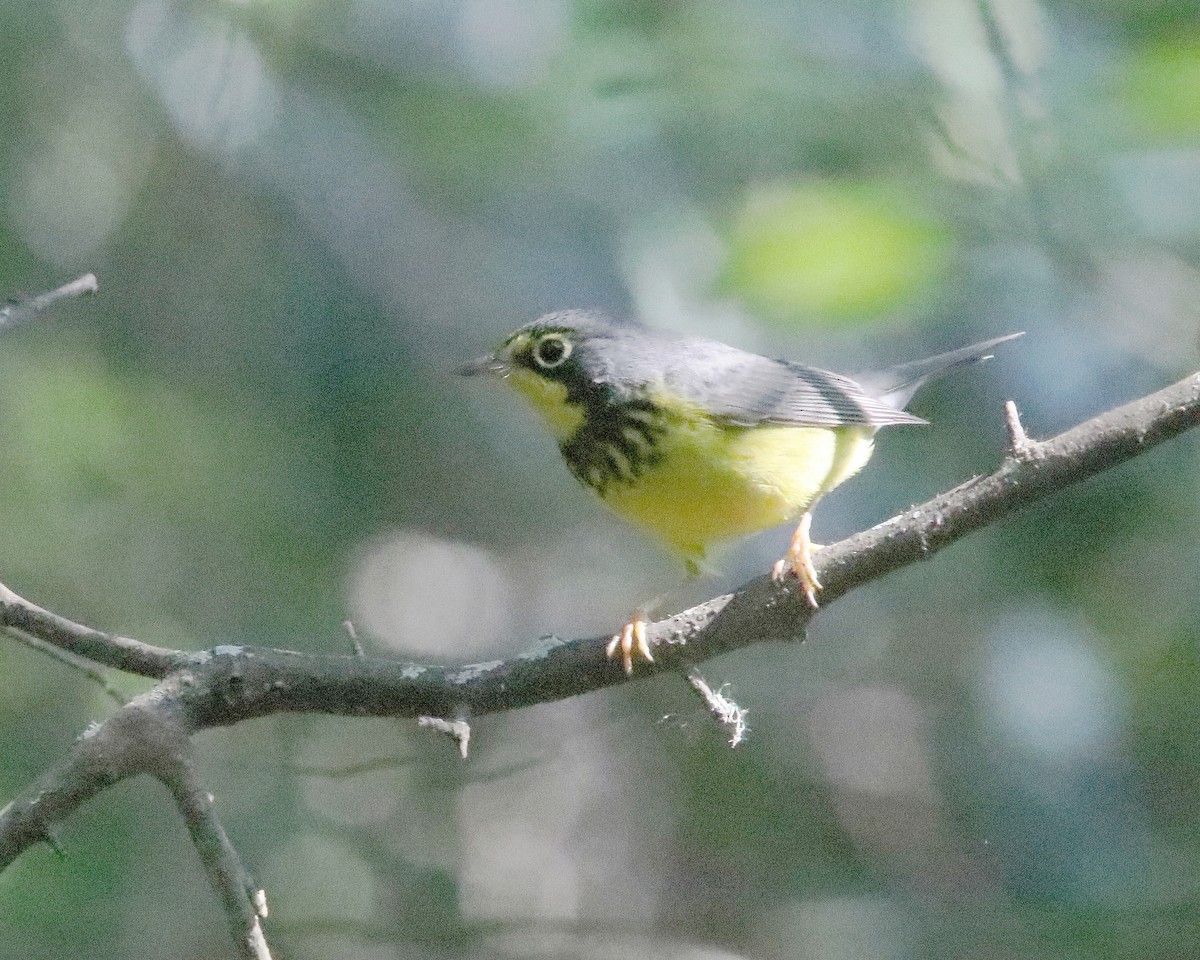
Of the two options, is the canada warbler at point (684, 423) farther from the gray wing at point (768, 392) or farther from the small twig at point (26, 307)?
the small twig at point (26, 307)

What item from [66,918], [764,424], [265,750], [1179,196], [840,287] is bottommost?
[265,750]

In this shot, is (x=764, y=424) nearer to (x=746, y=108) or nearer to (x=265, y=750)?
(x=746, y=108)

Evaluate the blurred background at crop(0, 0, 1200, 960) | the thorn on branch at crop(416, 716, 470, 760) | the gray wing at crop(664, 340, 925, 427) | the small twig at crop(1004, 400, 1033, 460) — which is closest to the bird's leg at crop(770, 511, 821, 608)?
the small twig at crop(1004, 400, 1033, 460)

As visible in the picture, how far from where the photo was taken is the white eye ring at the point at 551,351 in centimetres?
467

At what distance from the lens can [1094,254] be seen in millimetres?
4582

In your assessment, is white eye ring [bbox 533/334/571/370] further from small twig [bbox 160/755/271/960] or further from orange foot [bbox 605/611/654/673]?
small twig [bbox 160/755/271/960]

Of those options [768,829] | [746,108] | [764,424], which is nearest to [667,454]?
[764,424]

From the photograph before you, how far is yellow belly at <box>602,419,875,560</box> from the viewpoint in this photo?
4.30 metres

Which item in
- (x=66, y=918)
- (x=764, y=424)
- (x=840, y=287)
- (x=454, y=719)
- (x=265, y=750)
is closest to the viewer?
(x=454, y=719)

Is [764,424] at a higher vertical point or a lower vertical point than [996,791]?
higher

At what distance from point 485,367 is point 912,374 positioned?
1672 mm

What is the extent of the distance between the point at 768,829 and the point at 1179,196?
387 centimetres

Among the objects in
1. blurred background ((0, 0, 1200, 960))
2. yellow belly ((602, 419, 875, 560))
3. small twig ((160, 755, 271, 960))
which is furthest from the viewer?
blurred background ((0, 0, 1200, 960))

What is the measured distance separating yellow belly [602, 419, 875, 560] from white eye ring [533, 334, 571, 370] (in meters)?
0.49
